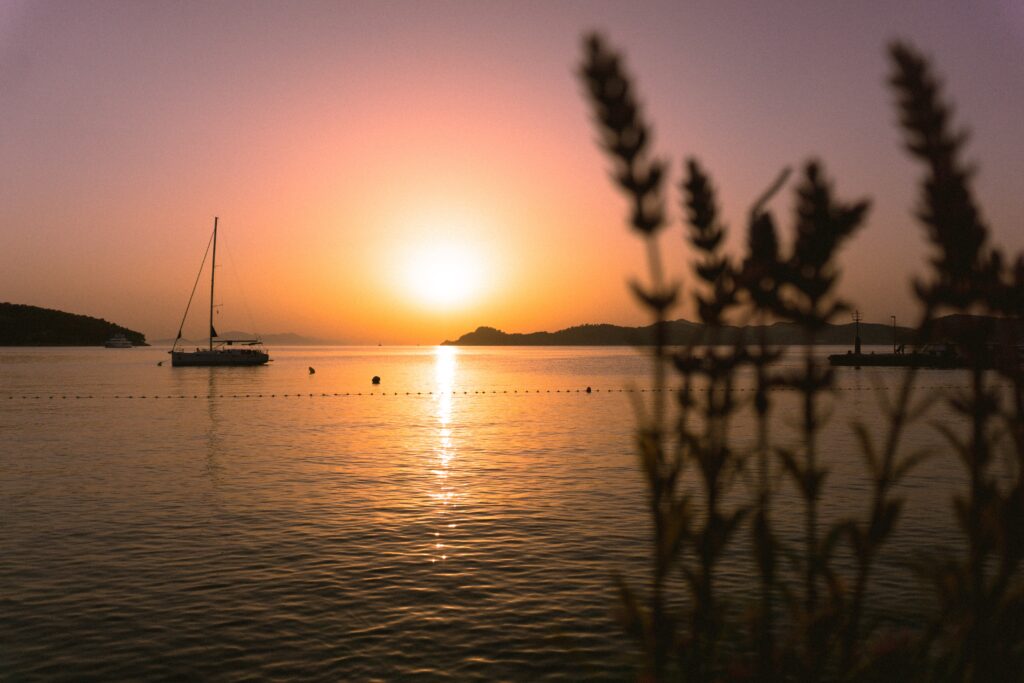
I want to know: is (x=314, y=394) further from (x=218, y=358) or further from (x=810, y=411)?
(x=810, y=411)

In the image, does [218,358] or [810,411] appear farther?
[218,358]

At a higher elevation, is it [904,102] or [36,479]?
[904,102]

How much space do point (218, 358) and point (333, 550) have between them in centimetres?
10319

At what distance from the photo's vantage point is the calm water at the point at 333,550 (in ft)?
36.7

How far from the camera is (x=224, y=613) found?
41.6 feet

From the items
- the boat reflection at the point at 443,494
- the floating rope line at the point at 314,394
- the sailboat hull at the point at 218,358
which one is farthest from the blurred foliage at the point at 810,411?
the sailboat hull at the point at 218,358

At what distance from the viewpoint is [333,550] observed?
16.8 metres

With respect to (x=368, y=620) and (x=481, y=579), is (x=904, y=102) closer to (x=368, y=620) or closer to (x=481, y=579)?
(x=368, y=620)

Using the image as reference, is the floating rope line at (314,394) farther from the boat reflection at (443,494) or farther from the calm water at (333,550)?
the calm water at (333,550)

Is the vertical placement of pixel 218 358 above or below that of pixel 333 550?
above

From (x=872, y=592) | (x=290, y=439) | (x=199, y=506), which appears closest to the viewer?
(x=872, y=592)

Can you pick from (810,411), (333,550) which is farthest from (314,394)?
(810,411)

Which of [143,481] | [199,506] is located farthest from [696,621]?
[143,481]

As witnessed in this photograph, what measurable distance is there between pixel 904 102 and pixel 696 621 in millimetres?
1802
